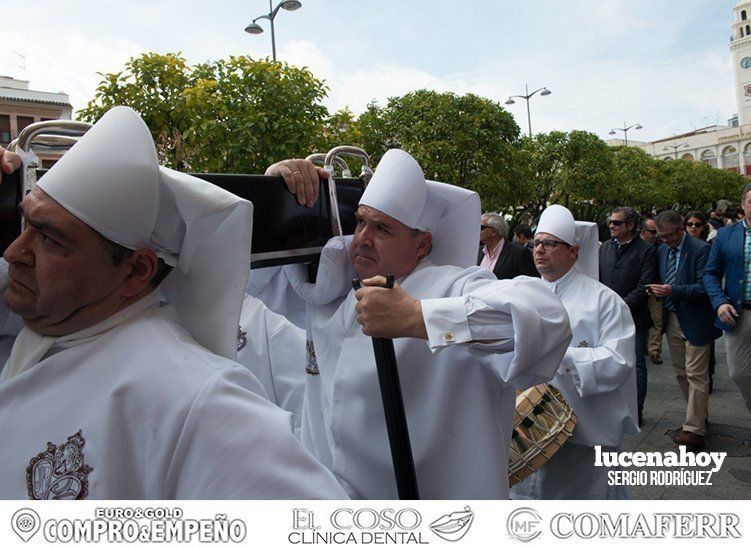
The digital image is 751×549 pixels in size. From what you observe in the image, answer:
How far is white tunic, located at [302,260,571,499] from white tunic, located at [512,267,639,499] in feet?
3.96

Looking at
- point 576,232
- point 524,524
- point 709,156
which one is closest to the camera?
point 524,524

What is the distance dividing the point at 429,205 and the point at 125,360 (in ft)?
4.58

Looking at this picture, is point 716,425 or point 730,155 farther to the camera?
point 730,155

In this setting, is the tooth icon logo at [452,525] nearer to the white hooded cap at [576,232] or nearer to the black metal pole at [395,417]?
the black metal pole at [395,417]

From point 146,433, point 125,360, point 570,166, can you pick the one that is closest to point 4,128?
point 570,166

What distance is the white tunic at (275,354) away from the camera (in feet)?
9.51

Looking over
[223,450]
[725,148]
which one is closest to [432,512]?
[223,450]

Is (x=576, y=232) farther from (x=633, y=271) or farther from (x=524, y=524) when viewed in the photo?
(x=524, y=524)

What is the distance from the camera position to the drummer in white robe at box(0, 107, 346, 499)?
1.25m

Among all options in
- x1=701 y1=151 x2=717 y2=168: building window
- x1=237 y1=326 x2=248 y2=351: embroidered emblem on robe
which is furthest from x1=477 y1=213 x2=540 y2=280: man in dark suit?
x1=701 y1=151 x2=717 y2=168: building window

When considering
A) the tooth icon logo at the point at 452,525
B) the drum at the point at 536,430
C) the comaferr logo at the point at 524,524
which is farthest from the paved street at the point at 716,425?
the tooth icon logo at the point at 452,525

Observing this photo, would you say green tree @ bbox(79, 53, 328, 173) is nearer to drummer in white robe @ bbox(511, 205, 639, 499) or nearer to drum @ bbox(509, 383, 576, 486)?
drummer in white robe @ bbox(511, 205, 639, 499)

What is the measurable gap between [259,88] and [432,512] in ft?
19.2

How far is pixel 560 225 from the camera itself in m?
3.74
